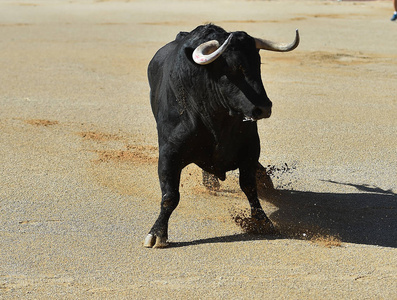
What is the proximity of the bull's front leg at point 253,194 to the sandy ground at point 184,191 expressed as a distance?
123 mm

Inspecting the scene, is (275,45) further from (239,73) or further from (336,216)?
(336,216)

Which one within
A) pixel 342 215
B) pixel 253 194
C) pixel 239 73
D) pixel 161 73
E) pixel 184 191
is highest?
pixel 239 73

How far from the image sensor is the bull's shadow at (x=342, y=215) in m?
5.57

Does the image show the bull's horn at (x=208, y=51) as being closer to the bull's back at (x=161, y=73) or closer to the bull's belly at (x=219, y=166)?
the bull's back at (x=161, y=73)

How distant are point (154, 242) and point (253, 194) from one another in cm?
90

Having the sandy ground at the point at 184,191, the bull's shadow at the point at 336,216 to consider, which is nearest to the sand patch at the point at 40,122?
the sandy ground at the point at 184,191

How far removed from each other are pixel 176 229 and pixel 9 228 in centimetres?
131

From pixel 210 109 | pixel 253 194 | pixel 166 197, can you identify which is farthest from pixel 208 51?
pixel 253 194

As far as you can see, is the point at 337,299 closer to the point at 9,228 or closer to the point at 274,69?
the point at 9,228

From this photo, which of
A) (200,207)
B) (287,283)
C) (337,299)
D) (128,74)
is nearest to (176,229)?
(200,207)

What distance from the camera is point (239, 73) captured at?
493cm

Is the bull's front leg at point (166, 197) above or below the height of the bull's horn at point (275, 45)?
below

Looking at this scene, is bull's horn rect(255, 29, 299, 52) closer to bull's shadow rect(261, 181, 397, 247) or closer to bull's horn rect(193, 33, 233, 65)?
bull's horn rect(193, 33, 233, 65)

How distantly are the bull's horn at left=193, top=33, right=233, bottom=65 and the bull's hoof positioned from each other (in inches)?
52.1
